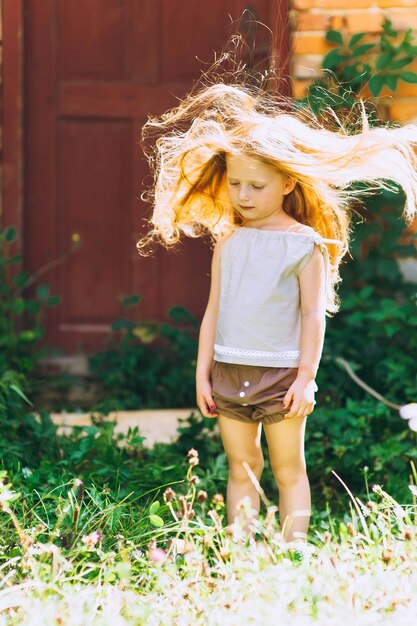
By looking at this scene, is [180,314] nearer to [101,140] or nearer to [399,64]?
[101,140]

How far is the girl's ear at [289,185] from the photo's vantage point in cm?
314

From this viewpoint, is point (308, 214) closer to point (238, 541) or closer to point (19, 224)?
point (238, 541)

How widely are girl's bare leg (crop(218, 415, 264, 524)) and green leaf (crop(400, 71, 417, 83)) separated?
6.83ft

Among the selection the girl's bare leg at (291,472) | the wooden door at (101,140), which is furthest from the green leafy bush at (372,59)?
the girl's bare leg at (291,472)

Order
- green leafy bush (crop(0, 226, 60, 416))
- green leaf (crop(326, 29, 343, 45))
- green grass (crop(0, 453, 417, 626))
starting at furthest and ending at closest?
green leafy bush (crop(0, 226, 60, 416))
green leaf (crop(326, 29, 343, 45))
green grass (crop(0, 453, 417, 626))

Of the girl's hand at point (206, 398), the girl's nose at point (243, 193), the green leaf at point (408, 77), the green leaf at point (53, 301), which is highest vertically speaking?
the green leaf at point (408, 77)

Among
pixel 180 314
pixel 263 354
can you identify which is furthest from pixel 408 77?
pixel 263 354

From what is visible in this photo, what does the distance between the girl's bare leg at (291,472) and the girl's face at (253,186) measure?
0.63 m

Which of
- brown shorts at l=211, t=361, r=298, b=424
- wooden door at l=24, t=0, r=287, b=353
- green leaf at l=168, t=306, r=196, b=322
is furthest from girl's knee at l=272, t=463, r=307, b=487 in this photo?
wooden door at l=24, t=0, r=287, b=353

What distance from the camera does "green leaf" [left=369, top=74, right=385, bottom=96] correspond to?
4609 millimetres

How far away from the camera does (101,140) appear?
5.30 meters

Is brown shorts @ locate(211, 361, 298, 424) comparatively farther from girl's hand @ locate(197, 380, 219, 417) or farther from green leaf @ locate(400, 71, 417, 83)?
green leaf @ locate(400, 71, 417, 83)

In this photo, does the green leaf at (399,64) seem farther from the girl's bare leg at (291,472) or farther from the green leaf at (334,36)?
the girl's bare leg at (291,472)

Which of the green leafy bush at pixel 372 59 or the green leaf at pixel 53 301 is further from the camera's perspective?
the green leaf at pixel 53 301
